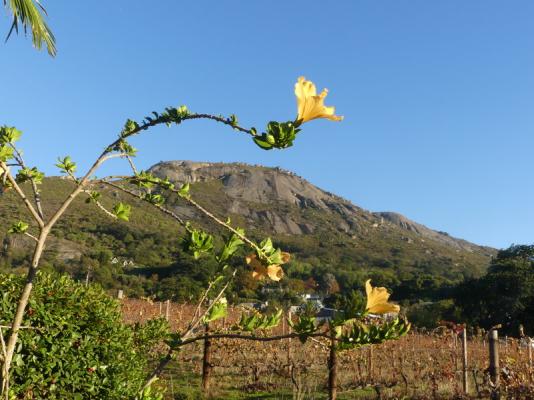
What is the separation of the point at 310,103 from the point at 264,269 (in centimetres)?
45

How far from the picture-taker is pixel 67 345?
8.76 feet

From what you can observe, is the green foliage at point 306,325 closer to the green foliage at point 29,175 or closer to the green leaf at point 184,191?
the green leaf at point 184,191

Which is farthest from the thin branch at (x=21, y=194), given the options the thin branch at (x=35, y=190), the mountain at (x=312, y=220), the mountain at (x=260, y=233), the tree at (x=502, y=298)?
the mountain at (x=312, y=220)

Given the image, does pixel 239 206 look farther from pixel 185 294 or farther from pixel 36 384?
pixel 36 384

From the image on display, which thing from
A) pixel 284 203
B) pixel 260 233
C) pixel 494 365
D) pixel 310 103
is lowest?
pixel 494 365

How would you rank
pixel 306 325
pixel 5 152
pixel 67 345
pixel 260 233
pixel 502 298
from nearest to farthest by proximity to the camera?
pixel 306 325, pixel 5 152, pixel 67 345, pixel 502 298, pixel 260 233

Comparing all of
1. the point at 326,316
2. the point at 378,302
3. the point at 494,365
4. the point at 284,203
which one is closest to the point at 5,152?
the point at 378,302

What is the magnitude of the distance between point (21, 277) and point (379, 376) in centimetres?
882

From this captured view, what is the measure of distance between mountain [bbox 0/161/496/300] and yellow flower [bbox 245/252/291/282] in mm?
14152

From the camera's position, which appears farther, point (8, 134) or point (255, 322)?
point (8, 134)

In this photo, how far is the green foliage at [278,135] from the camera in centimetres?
106

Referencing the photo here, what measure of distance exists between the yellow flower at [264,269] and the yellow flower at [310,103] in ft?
1.16

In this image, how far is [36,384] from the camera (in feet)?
8.41

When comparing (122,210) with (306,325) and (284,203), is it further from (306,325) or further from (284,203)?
(284,203)
